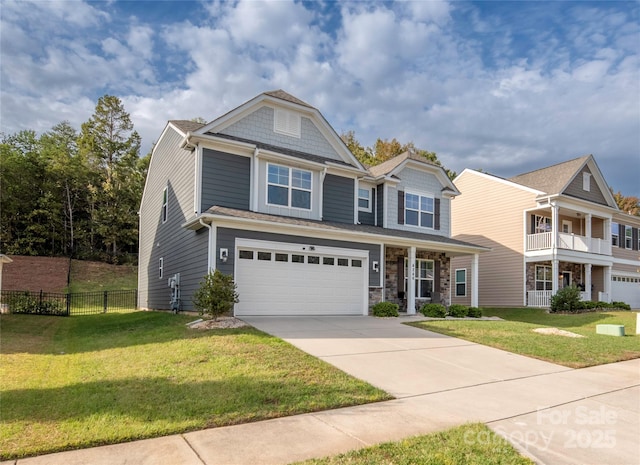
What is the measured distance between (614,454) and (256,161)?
12.1 metres

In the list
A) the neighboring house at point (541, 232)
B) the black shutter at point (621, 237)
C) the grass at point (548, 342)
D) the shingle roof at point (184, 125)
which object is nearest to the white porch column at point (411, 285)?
the grass at point (548, 342)

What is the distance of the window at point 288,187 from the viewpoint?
569 inches

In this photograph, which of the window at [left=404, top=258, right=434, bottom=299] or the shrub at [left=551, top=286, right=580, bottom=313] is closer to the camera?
the window at [left=404, top=258, right=434, bottom=299]

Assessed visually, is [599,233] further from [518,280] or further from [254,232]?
[254,232]

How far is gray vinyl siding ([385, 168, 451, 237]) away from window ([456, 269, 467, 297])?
16.4 ft

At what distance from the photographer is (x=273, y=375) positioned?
20.5ft

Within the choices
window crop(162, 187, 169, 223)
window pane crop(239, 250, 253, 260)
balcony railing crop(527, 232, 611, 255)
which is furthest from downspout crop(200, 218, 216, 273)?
balcony railing crop(527, 232, 611, 255)

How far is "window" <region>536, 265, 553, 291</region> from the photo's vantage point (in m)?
23.0

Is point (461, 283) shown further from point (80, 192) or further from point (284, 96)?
point (80, 192)

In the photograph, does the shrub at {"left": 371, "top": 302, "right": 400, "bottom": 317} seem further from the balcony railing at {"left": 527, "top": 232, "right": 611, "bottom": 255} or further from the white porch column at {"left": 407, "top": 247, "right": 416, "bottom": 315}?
the balcony railing at {"left": 527, "top": 232, "right": 611, "bottom": 255}

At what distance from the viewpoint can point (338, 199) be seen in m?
16.3

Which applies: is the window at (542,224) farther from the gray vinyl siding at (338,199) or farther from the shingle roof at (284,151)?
the shingle roof at (284,151)

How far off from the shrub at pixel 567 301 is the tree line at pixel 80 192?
2916 centimetres

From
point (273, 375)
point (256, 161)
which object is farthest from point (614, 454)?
point (256, 161)
